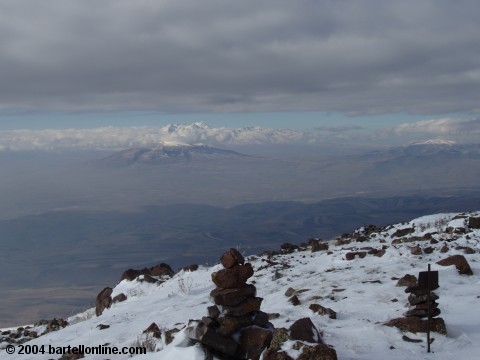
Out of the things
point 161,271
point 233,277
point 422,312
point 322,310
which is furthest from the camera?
point 161,271

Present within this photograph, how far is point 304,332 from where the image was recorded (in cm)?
949

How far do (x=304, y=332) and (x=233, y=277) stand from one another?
2.29m

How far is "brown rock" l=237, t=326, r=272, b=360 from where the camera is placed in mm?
9422

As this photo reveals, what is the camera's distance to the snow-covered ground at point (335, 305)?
991 centimetres

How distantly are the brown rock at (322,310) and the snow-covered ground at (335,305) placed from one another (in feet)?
0.44

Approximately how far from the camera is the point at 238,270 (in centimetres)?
1112

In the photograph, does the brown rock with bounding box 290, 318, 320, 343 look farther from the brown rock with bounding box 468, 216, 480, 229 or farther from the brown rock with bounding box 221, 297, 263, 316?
the brown rock with bounding box 468, 216, 480, 229

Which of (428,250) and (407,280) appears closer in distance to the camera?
(407,280)

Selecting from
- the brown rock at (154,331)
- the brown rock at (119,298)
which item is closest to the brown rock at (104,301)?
the brown rock at (119,298)

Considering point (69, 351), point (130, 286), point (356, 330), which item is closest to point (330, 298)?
point (356, 330)

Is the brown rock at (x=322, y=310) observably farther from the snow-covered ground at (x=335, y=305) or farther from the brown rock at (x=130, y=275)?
the brown rock at (x=130, y=275)

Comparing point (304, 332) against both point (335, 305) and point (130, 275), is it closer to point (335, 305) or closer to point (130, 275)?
point (335, 305)

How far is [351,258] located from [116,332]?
10.6 metres

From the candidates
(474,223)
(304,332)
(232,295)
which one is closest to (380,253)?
(474,223)
